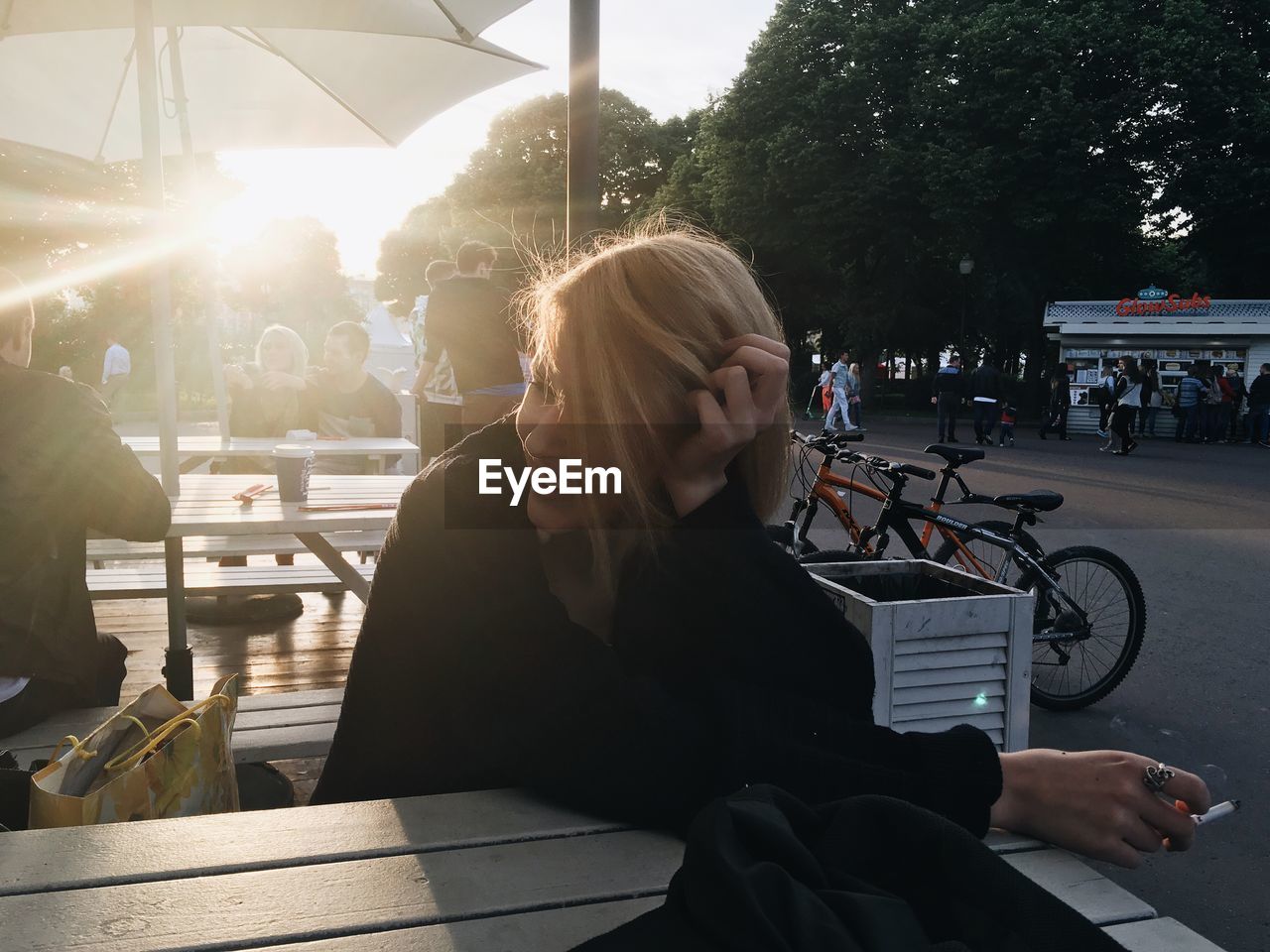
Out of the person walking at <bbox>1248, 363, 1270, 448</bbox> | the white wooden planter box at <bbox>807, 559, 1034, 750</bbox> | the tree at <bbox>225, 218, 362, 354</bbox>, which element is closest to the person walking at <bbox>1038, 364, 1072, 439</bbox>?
the person walking at <bbox>1248, 363, 1270, 448</bbox>

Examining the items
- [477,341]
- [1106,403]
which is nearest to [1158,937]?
[477,341]

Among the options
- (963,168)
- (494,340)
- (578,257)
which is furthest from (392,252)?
(578,257)

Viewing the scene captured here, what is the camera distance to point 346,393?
7250 mm

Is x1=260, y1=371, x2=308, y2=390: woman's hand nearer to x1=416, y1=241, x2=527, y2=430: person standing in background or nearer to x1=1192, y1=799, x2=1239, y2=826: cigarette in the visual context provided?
x1=416, y1=241, x2=527, y2=430: person standing in background

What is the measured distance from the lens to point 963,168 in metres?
28.4

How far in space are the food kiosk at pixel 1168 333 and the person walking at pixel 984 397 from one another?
752 cm

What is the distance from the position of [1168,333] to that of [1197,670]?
87.9 ft

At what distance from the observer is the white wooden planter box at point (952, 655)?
296 cm

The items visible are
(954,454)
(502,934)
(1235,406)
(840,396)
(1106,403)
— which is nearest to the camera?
(502,934)

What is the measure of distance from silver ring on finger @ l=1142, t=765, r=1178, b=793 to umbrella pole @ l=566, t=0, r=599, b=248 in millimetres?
3434

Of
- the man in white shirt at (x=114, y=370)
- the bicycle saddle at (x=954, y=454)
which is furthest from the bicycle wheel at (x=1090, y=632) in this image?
the man in white shirt at (x=114, y=370)

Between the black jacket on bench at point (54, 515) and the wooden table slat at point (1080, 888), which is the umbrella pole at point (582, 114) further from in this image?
the wooden table slat at point (1080, 888)

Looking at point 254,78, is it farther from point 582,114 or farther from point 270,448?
point 582,114

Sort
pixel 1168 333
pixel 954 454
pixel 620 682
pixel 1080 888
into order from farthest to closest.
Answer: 1. pixel 1168 333
2. pixel 954 454
3. pixel 620 682
4. pixel 1080 888
